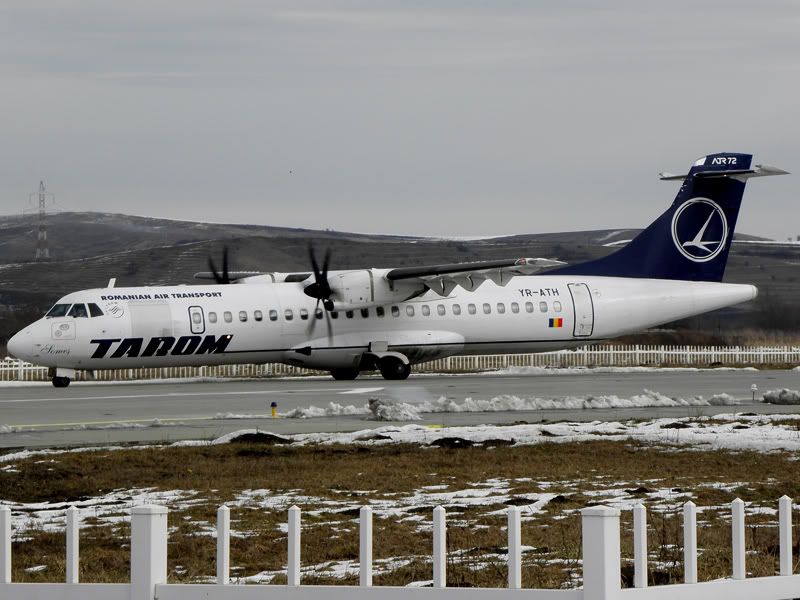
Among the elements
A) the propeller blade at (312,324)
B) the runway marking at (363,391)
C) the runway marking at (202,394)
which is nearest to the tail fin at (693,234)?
the propeller blade at (312,324)

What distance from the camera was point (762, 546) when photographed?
30.2 feet

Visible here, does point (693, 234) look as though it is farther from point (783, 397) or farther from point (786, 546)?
point (786, 546)

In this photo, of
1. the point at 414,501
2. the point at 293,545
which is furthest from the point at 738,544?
the point at 414,501

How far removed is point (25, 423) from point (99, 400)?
6.08 m

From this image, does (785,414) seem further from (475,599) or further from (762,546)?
(475,599)

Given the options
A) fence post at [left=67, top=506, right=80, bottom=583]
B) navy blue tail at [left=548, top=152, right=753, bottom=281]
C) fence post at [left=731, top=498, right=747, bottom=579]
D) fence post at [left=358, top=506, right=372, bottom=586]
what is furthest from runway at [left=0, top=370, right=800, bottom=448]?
fence post at [left=731, top=498, right=747, bottom=579]

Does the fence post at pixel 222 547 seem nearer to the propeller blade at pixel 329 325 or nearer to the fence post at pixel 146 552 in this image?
the fence post at pixel 146 552

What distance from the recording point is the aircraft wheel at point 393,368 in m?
37.4

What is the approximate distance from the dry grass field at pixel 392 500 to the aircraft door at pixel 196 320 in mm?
15814

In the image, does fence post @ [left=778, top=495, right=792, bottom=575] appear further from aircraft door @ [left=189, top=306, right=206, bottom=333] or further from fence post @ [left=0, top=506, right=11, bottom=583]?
aircraft door @ [left=189, top=306, right=206, bottom=333]

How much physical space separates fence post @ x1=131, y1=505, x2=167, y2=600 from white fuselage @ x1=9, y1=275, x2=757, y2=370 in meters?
27.9

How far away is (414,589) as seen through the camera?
5543 mm

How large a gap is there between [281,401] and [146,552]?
74.3ft

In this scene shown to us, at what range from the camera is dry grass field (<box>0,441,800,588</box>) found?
28.7 feet
